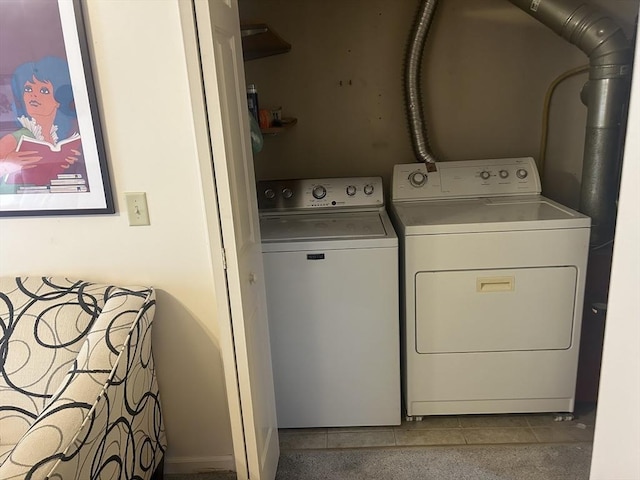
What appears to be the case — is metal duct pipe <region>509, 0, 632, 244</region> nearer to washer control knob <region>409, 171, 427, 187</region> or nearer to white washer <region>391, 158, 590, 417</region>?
white washer <region>391, 158, 590, 417</region>

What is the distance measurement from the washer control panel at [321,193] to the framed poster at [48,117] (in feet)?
3.38

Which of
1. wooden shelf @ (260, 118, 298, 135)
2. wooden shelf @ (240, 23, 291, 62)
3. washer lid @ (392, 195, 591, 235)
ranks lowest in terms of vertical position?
washer lid @ (392, 195, 591, 235)

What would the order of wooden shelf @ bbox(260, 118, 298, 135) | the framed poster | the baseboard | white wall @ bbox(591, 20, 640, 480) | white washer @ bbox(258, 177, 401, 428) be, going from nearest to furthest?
white wall @ bbox(591, 20, 640, 480) < the framed poster < the baseboard < white washer @ bbox(258, 177, 401, 428) < wooden shelf @ bbox(260, 118, 298, 135)

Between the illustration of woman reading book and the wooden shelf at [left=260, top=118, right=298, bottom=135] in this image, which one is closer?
the illustration of woman reading book

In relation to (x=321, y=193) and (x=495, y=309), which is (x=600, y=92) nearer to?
(x=495, y=309)

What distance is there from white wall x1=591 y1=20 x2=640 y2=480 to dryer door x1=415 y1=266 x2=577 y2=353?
63 centimetres

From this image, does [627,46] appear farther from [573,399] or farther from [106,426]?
[106,426]

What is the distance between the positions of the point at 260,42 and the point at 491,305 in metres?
1.52

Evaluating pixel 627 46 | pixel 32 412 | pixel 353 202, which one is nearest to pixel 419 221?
pixel 353 202

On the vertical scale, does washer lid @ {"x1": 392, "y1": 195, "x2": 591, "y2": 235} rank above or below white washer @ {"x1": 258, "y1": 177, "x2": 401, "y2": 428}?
above

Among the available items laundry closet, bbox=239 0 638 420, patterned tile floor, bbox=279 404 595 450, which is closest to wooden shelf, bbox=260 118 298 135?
laundry closet, bbox=239 0 638 420

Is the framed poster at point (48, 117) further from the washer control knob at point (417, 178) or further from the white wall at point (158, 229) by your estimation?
the washer control knob at point (417, 178)

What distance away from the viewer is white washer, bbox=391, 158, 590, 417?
1938 mm

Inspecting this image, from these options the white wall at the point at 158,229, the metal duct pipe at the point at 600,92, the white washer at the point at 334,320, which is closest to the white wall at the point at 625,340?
the white washer at the point at 334,320
